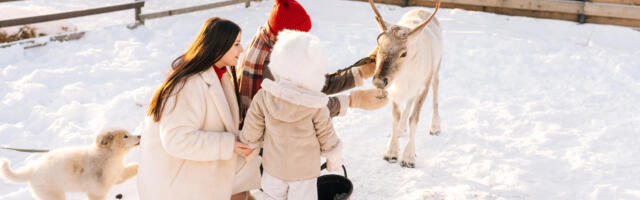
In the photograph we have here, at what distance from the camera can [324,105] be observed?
2.88 m

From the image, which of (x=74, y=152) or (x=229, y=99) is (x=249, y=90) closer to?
(x=229, y=99)

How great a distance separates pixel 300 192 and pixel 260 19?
26.9ft

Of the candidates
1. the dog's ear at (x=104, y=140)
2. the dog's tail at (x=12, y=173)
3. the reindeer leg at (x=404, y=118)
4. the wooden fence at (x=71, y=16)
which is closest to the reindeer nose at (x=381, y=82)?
the reindeer leg at (x=404, y=118)

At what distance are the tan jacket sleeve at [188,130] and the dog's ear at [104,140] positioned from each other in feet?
3.29

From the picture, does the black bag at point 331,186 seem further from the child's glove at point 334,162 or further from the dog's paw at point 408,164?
the dog's paw at point 408,164

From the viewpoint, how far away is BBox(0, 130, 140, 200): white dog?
3.64 metres

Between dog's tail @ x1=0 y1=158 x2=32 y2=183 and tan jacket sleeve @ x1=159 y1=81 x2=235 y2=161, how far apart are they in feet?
4.58

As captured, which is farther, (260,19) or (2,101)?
(260,19)

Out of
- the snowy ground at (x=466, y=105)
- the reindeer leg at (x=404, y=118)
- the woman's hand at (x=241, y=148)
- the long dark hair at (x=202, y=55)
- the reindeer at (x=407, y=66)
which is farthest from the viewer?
the reindeer leg at (x=404, y=118)

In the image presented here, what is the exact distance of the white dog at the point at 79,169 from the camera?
364cm

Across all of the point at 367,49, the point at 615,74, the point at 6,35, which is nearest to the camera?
the point at 615,74

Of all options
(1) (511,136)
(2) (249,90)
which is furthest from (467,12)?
(2) (249,90)

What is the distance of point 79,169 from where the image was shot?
12.2 ft

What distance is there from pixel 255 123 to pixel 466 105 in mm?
4481
